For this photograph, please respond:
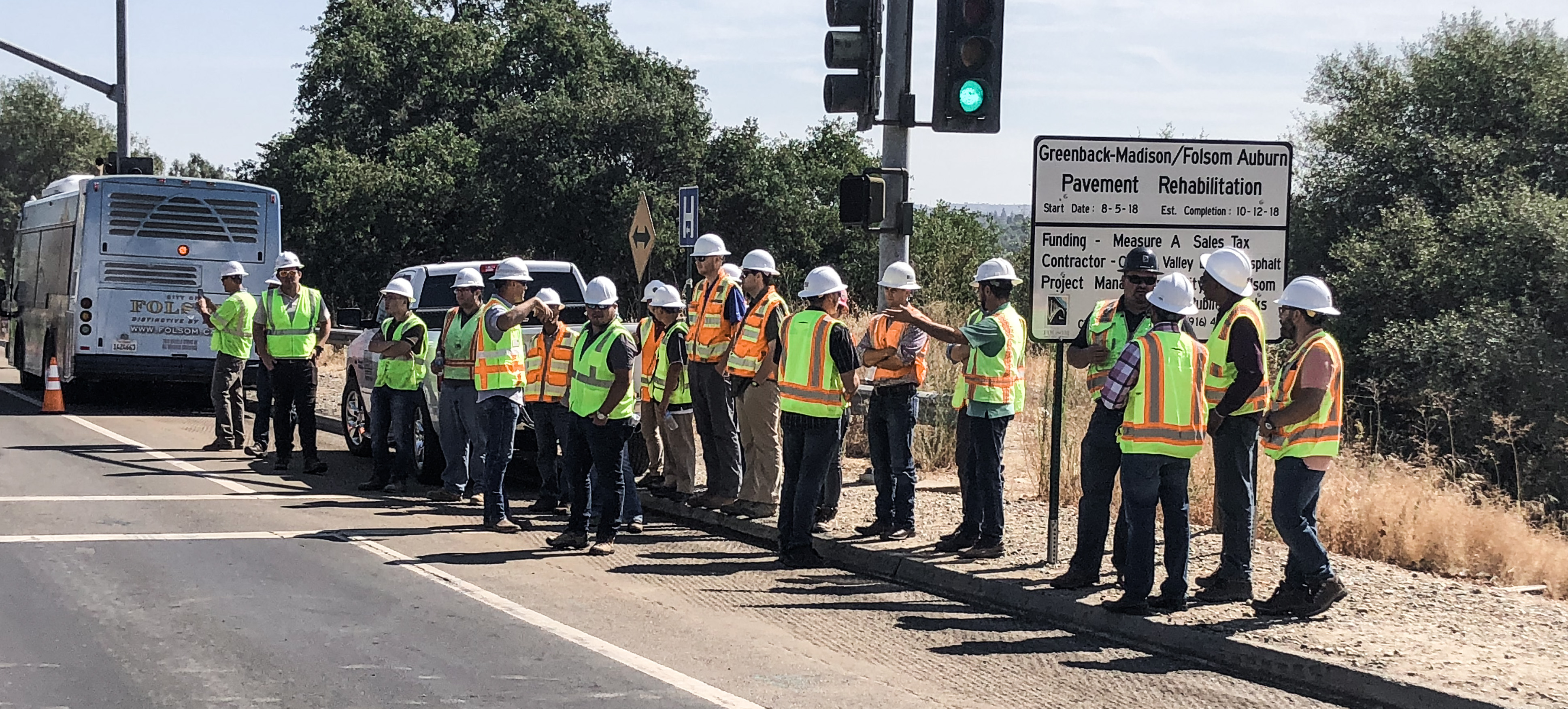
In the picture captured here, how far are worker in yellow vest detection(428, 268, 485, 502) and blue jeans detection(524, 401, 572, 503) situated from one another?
44 cm

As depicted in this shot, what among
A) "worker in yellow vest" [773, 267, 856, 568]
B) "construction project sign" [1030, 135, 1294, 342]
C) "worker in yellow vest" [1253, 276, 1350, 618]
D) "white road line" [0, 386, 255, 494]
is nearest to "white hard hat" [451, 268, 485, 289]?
"white road line" [0, 386, 255, 494]

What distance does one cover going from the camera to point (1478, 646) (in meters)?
7.65

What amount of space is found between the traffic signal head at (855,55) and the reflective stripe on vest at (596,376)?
2.86 metres

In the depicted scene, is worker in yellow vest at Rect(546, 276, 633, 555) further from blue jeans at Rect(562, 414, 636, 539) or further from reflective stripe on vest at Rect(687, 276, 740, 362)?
reflective stripe on vest at Rect(687, 276, 740, 362)

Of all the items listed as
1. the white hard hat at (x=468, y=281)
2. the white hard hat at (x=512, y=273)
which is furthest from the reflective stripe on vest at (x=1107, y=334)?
the white hard hat at (x=468, y=281)

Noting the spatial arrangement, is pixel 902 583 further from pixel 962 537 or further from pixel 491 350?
pixel 491 350

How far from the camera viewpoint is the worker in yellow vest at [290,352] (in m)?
14.4

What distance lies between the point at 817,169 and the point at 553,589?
30454 millimetres

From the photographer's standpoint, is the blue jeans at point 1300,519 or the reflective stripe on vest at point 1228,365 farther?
the reflective stripe on vest at point 1228,365

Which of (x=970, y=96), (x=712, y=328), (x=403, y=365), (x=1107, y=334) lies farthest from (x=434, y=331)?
(x=1107, y=334)

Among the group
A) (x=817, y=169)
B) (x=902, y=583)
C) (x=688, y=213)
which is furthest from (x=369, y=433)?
(x=817, y=169)

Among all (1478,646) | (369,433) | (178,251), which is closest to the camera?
(1478,646)

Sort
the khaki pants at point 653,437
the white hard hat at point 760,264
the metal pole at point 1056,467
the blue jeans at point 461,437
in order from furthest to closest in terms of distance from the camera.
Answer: the khaki pants at point 653,437 < the blue jeans at point 461,437 < the white hard hat at point 760,264 < the metal pole at point 1056,467

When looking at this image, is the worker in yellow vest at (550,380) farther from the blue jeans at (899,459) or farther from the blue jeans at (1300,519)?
the blue jeans at (1300,519)
